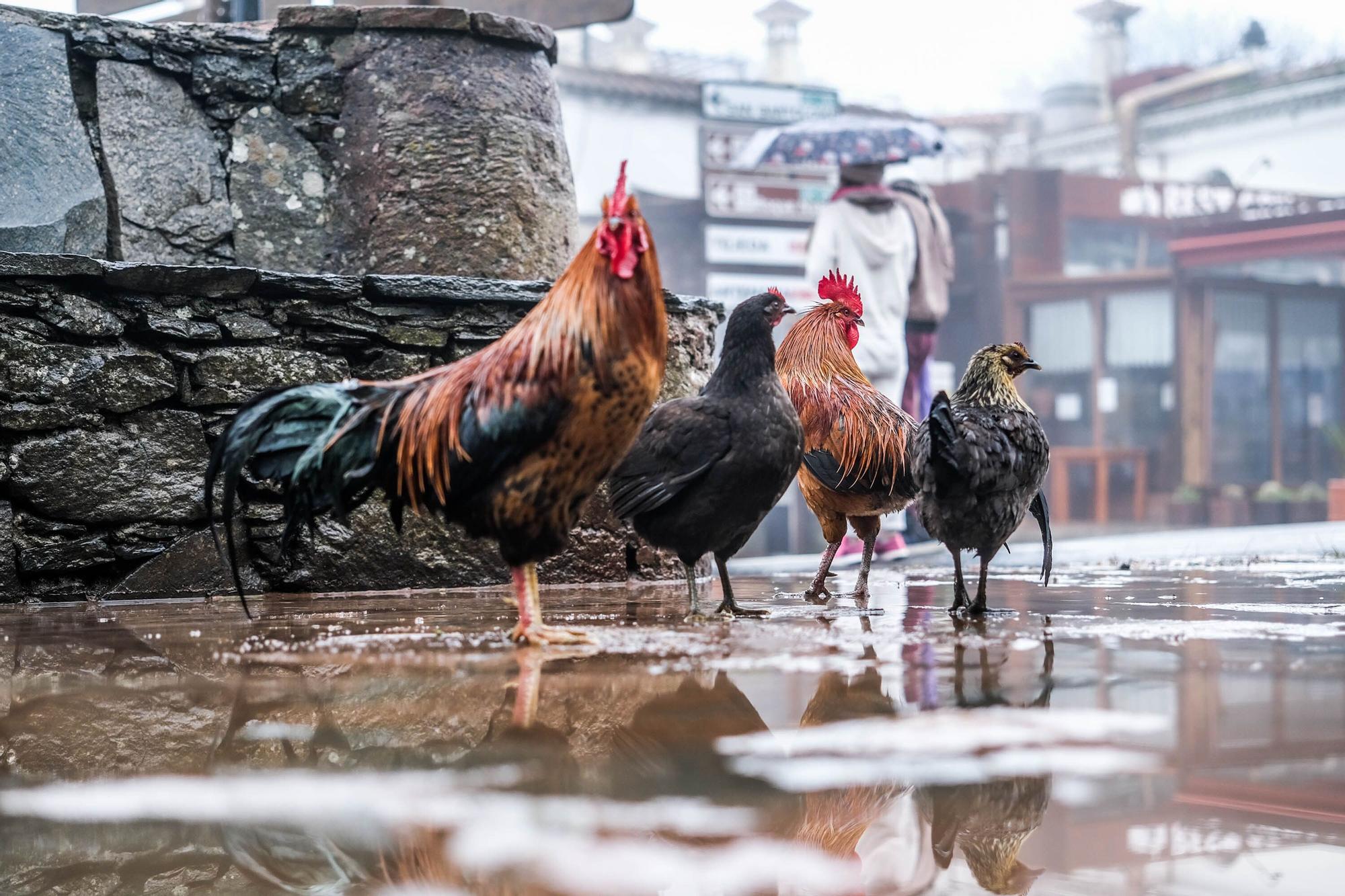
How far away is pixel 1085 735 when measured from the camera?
85.4 inches

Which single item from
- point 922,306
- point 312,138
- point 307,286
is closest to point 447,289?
point 307,286

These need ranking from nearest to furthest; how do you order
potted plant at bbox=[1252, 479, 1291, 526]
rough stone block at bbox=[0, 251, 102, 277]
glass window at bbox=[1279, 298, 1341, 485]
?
rough stone block at bbox=[0, 251, 102, 277] < potted plant at bbox=[1252, 479, 1291, 526] < glass window at bbox=[1279, 298, 1341, 485]

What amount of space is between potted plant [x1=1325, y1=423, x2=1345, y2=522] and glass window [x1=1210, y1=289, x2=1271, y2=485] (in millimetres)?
877

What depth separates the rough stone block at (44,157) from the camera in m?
5.18

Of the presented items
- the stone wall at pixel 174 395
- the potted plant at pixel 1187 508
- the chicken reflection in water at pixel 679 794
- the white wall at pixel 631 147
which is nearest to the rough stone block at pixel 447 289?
the stone wall at pixel 174 395

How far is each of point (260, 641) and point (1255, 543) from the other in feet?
19.3

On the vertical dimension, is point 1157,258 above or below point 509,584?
above

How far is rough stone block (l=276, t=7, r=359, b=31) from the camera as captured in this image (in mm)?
5816

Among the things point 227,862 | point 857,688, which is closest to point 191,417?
point 857,688

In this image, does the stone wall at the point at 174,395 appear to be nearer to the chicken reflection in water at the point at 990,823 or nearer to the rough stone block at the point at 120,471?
the rough stone block at the point at 120,471

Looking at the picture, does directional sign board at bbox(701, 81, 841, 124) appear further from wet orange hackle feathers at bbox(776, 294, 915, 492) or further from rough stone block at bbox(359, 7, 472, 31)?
wet orange hackle feathers at bbox(776, 294, 915, 492)

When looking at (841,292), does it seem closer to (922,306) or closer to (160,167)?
(160,167)

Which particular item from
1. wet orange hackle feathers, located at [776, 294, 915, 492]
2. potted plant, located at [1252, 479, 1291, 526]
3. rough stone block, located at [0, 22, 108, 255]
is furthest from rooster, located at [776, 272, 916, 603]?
potted plant, located at [1252, 479, 1291, 526]

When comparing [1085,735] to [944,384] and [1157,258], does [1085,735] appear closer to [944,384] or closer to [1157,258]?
[944,384]
